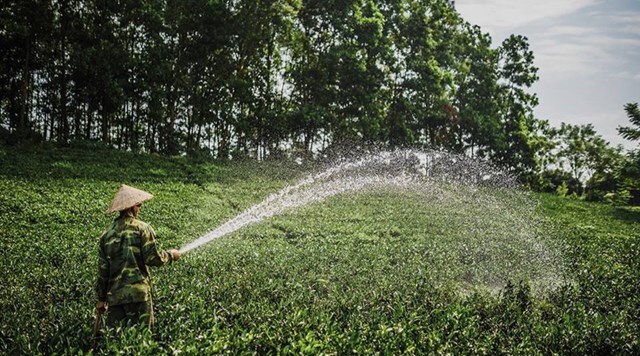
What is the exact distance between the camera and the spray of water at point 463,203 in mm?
13731

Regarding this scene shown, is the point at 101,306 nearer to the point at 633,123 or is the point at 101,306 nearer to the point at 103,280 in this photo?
the point at 103,280

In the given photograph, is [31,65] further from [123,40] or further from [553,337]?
[553,337]

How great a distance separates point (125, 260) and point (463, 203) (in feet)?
79.2

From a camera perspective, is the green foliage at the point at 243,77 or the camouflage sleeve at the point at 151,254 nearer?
the camouflage sleeve at the point at 151,254

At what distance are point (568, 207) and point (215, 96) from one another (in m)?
23.4

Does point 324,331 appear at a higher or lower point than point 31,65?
lower

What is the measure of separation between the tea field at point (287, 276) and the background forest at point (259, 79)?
235 inches

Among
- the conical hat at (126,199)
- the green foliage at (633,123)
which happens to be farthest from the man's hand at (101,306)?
the green foliage at (633,123)

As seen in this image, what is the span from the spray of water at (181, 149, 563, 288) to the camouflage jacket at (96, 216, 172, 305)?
2.51 ft

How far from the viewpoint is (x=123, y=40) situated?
34344 millimetres

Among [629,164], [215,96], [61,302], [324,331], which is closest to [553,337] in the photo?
[324,331]

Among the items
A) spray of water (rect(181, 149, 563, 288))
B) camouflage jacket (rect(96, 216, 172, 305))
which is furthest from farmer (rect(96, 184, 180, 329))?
spray of water (rect(181, 149, 563, 288))

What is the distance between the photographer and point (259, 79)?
123 feet

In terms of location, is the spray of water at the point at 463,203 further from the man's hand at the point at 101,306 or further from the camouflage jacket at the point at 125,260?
the man's hand at the point at 101,306
